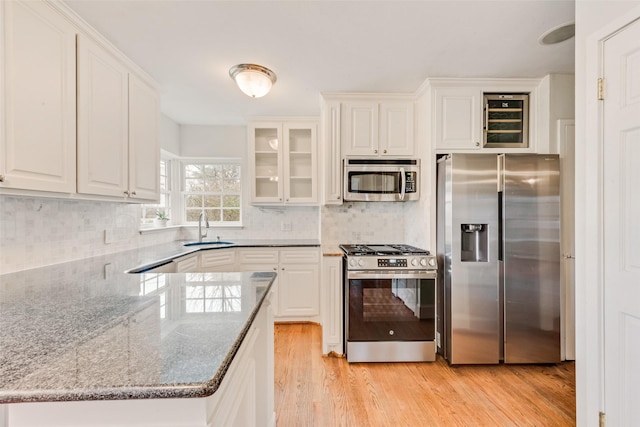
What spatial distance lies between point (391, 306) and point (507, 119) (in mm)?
1941

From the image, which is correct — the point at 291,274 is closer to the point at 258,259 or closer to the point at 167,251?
the point at 258,259

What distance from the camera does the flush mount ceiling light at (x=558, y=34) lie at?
1777 millimetres

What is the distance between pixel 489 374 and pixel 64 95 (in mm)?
3397

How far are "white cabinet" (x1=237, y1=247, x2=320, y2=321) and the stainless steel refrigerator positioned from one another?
1.48 metres

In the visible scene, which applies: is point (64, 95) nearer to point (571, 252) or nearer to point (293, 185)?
point (293, 185)

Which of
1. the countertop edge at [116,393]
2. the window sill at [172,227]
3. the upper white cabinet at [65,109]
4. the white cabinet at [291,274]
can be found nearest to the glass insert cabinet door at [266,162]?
the window sill at [172,227]

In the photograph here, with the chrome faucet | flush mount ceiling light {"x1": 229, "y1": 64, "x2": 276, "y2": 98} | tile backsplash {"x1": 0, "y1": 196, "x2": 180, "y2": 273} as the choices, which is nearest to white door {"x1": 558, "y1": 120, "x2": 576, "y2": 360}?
flush mount ceiling light {"x1": 229, "y1": 64, "x2": 276, "y2": 98}

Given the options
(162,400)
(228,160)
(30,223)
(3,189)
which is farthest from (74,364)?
(228,160)

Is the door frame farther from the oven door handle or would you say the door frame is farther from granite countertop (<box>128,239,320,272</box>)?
granite countertop (<box>128,239,320,272</box>)

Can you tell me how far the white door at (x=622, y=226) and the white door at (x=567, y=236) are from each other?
1.20 metres

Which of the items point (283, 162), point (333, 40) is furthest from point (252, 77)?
point (283, 162)

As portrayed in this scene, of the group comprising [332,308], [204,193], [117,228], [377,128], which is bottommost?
[332,308]

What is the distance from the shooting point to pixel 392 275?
238 cm

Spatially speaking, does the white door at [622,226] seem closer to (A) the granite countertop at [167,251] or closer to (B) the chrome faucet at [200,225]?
(A) the granite countertop at [167,251]
